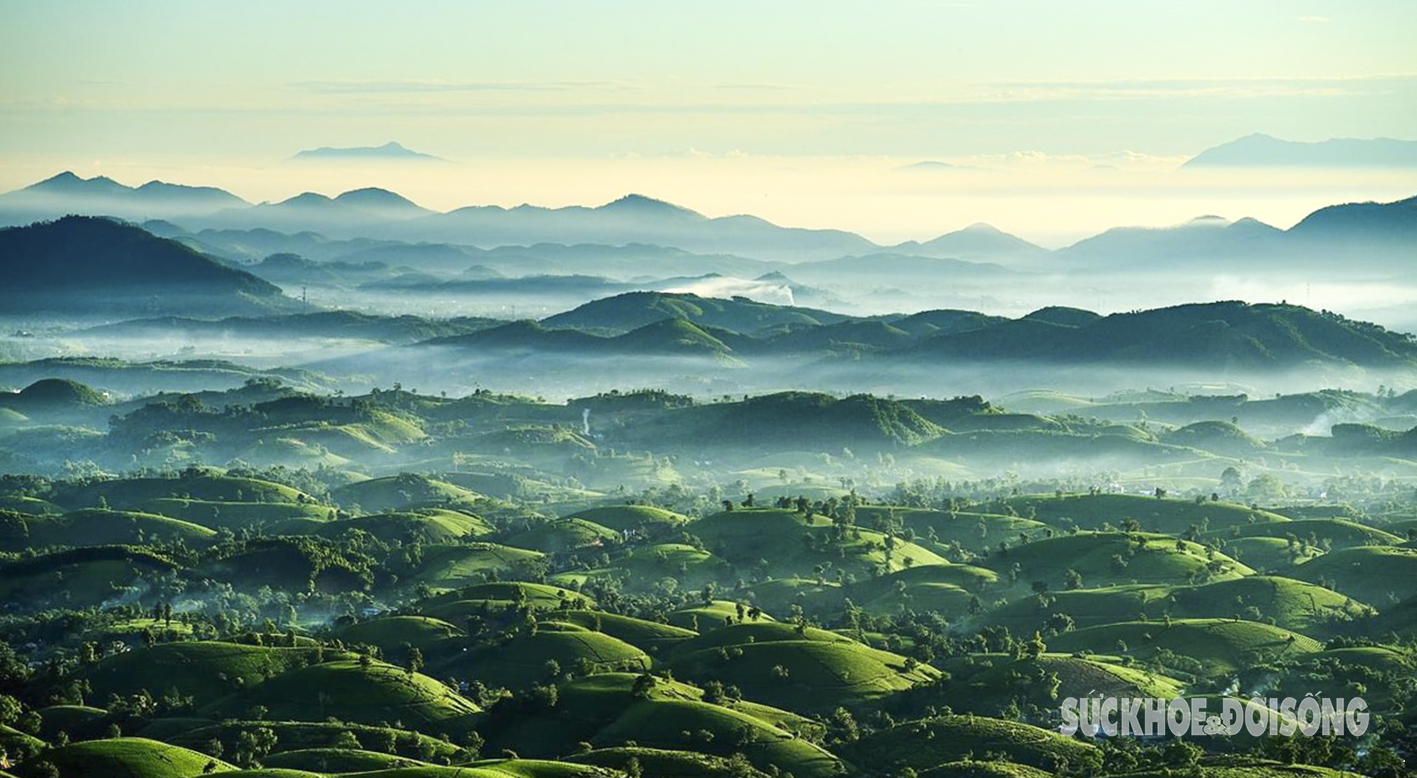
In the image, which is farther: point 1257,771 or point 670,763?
point 670,763

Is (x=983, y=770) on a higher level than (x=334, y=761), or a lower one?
lower

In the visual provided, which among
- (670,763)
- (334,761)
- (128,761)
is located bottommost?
(670,763)

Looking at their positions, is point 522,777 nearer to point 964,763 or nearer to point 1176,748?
point 964,763

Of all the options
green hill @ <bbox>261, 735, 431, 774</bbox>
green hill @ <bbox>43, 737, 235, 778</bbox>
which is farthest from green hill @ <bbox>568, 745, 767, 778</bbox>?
green hill @ <bbox>43, 737, 235, 778</bbox>

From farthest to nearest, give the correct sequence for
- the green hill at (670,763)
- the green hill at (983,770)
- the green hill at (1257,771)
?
the green hill at (983,770)
the green hill at (670,763)
the green hill at (1257,771)

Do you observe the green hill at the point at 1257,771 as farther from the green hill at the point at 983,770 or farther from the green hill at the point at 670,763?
the green hill at the point at 670,763

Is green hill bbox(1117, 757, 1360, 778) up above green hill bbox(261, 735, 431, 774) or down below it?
above

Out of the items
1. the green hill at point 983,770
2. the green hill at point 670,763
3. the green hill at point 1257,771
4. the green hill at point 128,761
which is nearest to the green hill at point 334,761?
the green hill at point 128,761

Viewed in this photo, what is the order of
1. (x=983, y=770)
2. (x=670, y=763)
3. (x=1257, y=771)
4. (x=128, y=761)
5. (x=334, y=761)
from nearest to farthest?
(x=1257, y=771), (x=128, y=761), (x=983, y=770), (x=334, y=761), (x=670, y=763)

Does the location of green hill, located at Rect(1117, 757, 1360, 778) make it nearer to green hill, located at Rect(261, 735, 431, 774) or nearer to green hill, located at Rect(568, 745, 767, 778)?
green hill, located at Rect(568, 745, 767, 778)

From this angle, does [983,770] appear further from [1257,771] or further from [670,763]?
[670,763]

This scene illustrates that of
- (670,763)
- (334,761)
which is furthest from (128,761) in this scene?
(670,763)

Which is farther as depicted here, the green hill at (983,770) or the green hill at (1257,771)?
the green hill at (983,770)
